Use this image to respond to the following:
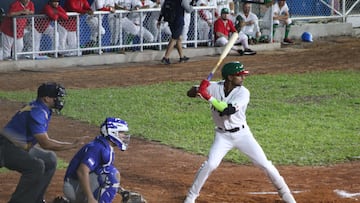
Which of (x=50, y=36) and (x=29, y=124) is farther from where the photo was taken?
(x=50, y=36)

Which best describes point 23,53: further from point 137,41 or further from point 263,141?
point 263,141

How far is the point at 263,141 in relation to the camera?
14.2 metres

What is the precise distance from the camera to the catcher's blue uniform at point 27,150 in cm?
942

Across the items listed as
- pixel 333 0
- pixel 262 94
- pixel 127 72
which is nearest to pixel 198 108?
pixel 262 94

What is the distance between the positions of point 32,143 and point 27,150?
0.09m

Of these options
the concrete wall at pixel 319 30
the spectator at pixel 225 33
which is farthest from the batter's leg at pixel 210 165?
the concrete wall at pixel 319 30

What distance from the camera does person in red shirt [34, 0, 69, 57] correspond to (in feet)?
67.0

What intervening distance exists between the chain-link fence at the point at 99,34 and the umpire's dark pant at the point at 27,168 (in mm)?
10696

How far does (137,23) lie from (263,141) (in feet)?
27.9

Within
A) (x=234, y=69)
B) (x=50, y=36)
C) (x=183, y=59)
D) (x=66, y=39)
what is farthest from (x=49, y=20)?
(x=234, y=69)

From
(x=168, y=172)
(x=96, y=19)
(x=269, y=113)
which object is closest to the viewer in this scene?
(x=168, y=172)

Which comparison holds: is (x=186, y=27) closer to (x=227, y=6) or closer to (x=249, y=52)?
(x=227, y=6)

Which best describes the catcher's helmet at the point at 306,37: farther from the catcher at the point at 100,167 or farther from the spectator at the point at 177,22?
the catcher at the point at 100,167

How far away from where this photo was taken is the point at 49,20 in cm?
2059
